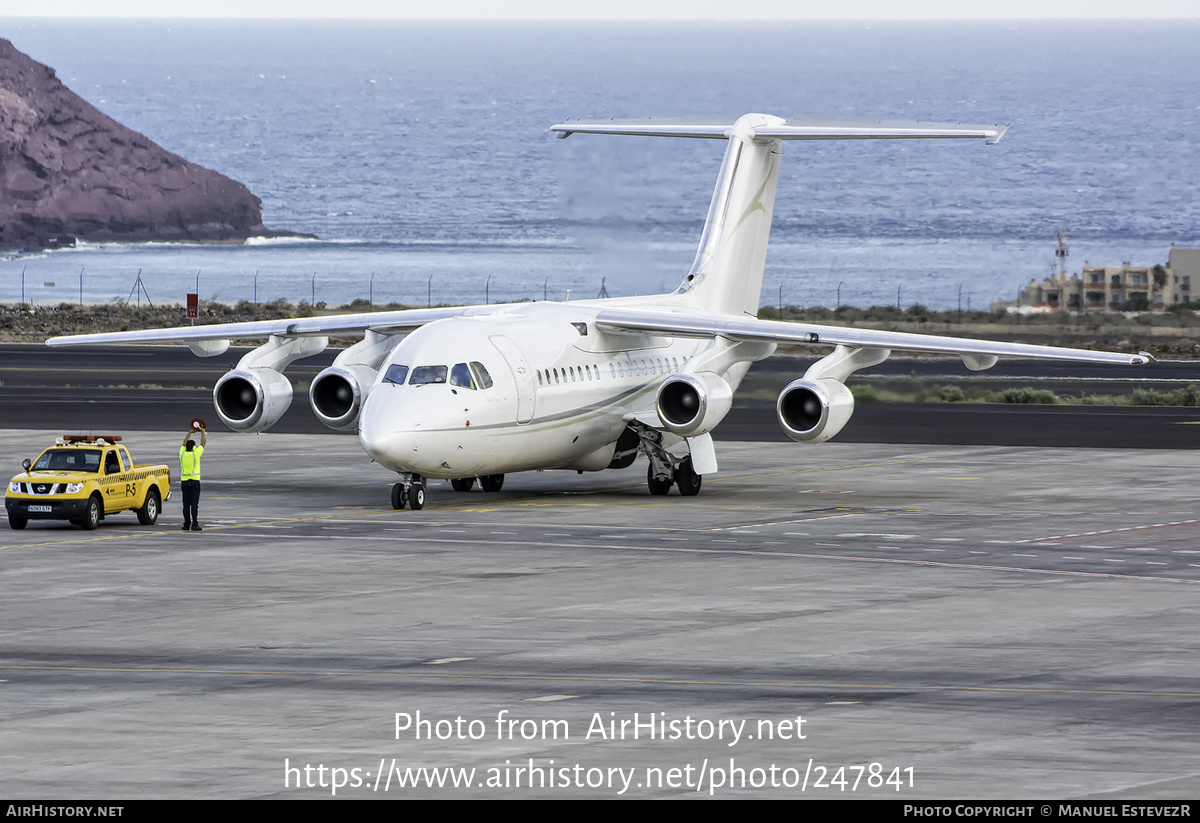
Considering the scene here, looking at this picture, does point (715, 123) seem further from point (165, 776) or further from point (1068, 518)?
point (165, 776)

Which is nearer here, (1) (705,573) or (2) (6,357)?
(1) (705,573)

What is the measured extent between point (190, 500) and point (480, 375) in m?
5.44

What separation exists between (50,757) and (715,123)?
28657 mm

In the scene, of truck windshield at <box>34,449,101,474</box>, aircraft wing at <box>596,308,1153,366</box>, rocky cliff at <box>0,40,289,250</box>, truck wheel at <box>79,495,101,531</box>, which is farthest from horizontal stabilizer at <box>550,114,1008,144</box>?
rocky cliff at <box>0,40,289,250</box>

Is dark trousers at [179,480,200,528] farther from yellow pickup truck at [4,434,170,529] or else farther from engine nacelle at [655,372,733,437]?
engine nacelle at [655,372,733,437]

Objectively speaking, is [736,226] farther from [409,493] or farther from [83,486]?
[83,486]

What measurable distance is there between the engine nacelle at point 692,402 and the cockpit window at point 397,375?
Result: 16.2 feet

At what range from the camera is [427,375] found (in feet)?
109

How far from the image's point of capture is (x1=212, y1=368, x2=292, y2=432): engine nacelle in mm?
36594

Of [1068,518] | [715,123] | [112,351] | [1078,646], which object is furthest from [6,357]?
[1078,646]

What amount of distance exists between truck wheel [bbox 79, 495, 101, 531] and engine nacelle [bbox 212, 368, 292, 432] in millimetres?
5136

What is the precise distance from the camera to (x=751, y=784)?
14594mm

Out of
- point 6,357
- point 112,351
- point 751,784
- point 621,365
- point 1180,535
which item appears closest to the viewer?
point 751,784

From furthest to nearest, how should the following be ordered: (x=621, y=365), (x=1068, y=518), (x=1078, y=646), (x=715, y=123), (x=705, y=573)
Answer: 1. (x=715, y=123)
2. (x=621, y=365)
3. (x=1068, y=518)
4. (x=705, y=573)
5. (x=1078, y=646)
